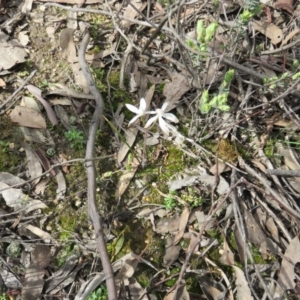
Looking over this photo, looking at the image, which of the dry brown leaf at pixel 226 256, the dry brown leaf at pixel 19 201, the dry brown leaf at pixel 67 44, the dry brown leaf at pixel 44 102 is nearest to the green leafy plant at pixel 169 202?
the dry brown leaf at pixel 226 256

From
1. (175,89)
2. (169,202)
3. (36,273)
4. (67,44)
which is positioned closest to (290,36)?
(175,89)

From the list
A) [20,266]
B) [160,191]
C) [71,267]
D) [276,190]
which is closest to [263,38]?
[276,190]

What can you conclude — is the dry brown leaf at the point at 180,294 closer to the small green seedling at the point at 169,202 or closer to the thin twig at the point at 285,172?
the small green seedling at the point at 169,202

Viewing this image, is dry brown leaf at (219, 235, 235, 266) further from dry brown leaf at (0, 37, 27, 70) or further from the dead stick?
Result: dry brown leaf at (0, 37, 27, 70)

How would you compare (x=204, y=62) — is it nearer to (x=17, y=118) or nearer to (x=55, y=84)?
(x=55, y=84)

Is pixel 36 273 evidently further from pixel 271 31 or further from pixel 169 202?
pixel 271 31

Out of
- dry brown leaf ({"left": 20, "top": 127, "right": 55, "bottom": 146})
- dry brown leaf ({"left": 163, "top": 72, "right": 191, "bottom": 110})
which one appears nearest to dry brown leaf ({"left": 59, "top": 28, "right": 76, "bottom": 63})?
dry brown leaf ({"left": 20, "top": 127, "right": 55, "bottom": 146})
